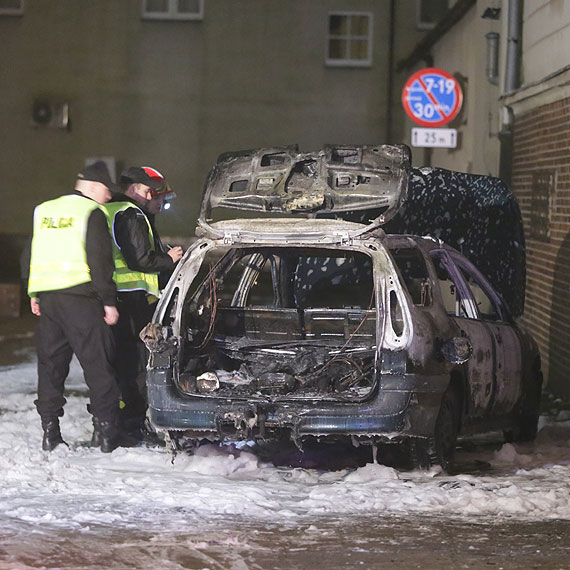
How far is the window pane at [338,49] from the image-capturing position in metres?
32.0

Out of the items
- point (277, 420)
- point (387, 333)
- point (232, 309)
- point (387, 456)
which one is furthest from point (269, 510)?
point (232, 309)

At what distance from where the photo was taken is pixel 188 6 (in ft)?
104

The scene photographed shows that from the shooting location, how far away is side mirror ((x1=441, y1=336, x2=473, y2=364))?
7.79m

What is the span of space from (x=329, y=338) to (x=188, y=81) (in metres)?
23.5

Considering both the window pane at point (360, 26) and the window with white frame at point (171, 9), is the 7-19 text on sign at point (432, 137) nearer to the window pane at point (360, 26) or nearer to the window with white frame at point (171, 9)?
the window pane at point (360, 26)

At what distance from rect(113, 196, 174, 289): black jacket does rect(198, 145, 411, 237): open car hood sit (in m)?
0.53

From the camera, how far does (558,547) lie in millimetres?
6168

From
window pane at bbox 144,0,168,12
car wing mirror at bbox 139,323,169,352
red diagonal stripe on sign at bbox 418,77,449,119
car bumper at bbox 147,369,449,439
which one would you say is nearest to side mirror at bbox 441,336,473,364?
car bumper at bbox 147,369,449,439

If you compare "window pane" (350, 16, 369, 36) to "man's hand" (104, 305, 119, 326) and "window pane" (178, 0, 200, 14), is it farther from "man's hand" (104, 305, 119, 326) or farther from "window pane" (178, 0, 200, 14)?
"man's hand" (104, 305, 119, 326)

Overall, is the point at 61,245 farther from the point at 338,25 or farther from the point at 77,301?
the point at 338,25

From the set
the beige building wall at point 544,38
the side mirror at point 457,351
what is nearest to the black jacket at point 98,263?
the side mirror at point 457,351

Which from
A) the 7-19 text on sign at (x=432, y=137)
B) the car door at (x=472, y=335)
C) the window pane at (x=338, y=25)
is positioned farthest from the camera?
the window pane at (x=338, y=25)

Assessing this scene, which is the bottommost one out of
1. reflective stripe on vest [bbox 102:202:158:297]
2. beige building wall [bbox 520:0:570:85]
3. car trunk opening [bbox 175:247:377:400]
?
car trunk opening [bbox 175:247:377:400]

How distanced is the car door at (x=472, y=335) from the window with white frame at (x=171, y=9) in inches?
940
